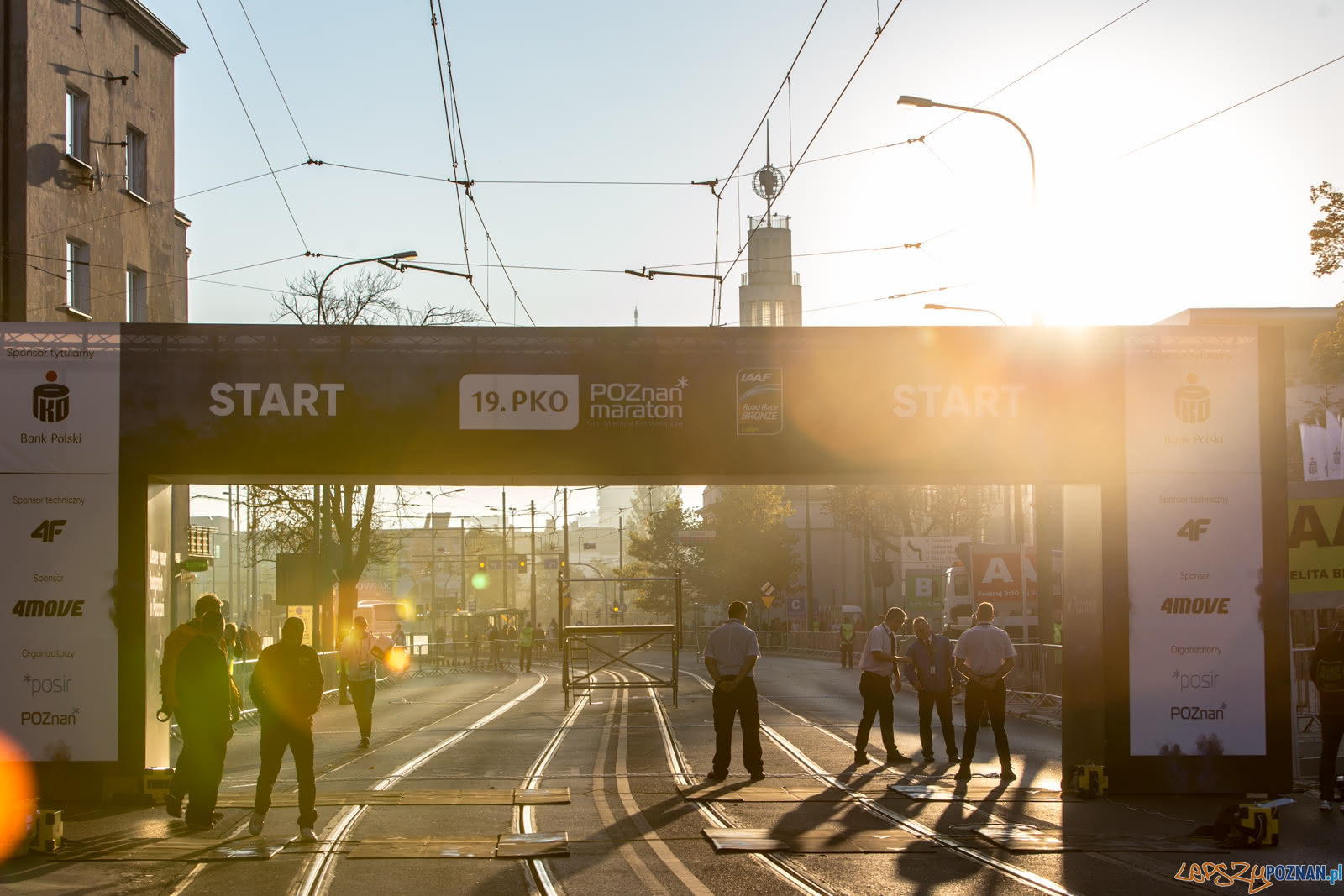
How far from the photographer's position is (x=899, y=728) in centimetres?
2242

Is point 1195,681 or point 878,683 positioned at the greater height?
point 1195,681

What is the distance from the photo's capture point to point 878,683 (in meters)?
16.3

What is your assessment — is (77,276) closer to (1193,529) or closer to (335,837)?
(335,837)

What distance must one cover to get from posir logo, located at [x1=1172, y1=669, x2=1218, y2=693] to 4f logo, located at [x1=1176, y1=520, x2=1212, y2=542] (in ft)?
4.46

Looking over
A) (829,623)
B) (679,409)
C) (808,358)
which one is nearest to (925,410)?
(808,358)

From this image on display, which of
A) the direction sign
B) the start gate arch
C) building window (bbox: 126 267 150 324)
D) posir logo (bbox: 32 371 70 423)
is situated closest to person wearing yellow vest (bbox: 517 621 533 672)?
the direction sign

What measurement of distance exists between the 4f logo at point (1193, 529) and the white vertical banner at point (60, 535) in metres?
10.7

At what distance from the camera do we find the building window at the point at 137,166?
32.2 m

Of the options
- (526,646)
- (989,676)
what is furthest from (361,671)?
(526,646)

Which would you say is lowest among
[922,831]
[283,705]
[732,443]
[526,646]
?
[526,646]

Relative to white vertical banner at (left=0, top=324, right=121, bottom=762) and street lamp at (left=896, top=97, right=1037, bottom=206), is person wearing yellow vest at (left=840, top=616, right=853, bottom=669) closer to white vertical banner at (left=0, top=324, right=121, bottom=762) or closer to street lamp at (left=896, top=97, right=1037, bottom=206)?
street lamp at (left=896, top=97, right=1037, bottom=206)

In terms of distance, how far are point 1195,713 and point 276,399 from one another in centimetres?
978

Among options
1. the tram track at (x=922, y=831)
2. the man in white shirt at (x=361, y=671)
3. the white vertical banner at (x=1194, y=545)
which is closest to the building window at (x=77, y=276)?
the man in white shirt at (x=361, y=671)

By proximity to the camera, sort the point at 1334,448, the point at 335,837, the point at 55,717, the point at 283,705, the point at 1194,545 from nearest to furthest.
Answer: the point at 335,837, the point at 283,705, the point at 55,717, the point at 1194,545, the point at 1334,448
